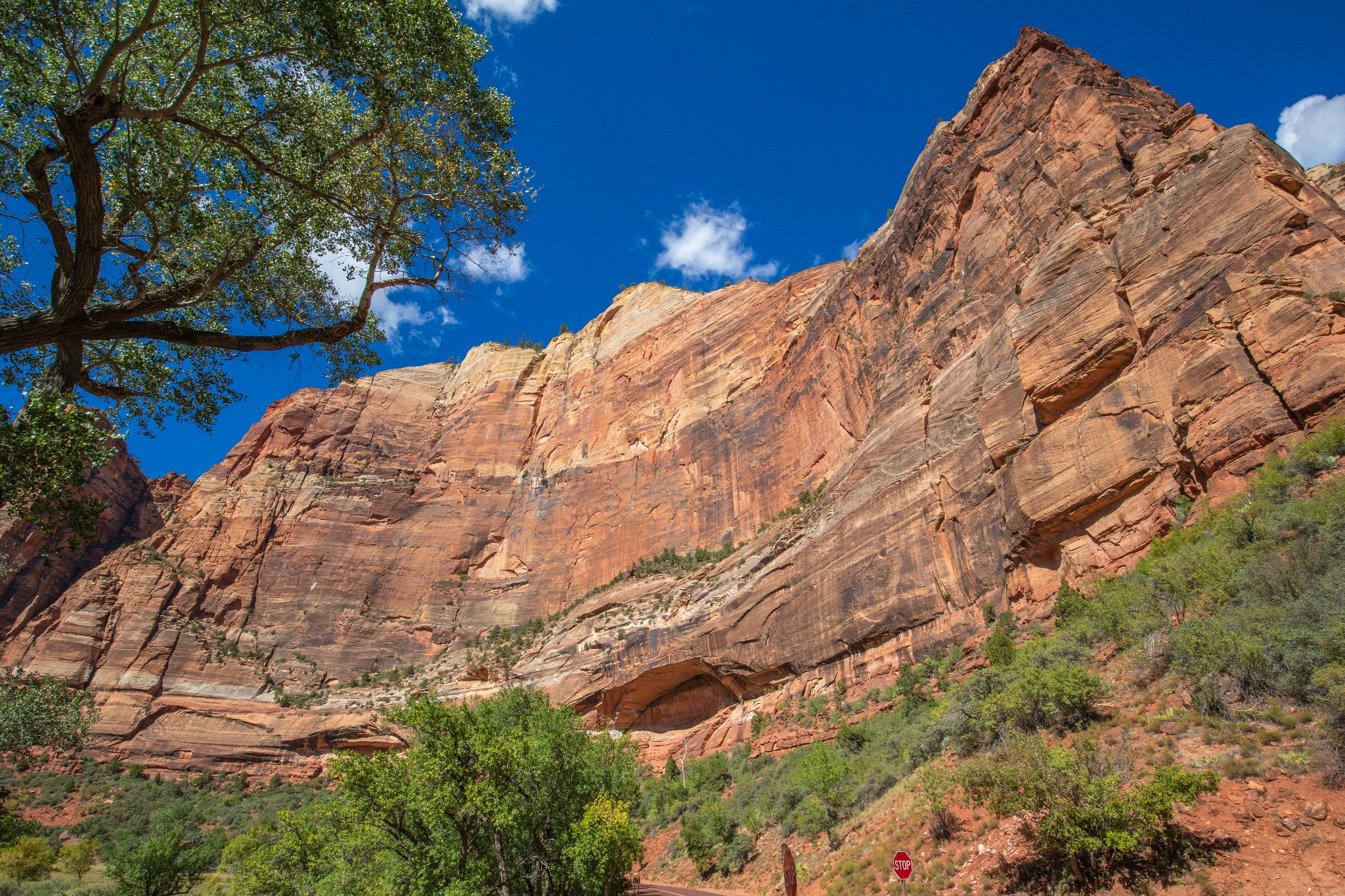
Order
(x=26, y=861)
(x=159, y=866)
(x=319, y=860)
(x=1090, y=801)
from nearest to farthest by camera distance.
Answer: (x=1090, y=801) < (x=319, y=860) < (x=159, y=866) < (x=26, y=861)

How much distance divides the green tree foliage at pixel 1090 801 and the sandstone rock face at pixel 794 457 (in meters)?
9.03

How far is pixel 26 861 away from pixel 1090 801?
117 ft

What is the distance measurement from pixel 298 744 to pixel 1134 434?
45.6 metres

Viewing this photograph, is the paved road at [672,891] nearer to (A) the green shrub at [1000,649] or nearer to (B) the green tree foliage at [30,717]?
(A) the green shrub at [1000,649]

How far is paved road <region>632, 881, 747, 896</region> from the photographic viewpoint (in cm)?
1725

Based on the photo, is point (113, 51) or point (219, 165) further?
point (219, 165)

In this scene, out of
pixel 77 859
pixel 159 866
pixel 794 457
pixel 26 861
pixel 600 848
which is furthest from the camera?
pixel 794 457

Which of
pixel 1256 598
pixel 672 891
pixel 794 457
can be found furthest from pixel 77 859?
pixel 1256 598

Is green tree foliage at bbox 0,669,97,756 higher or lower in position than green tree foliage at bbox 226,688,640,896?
higher

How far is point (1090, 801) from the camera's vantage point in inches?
334

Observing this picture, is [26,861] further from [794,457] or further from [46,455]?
[794,457]

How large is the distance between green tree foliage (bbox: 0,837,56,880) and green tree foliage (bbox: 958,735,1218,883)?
33.9 meters

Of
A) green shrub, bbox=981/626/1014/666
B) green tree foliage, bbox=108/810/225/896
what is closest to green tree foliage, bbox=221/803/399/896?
green tree foliage, bbox=108/810/225/896

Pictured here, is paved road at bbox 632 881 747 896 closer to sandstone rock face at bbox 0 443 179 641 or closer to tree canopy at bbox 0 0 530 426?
tree canopy at bbox 0 0 530 426
